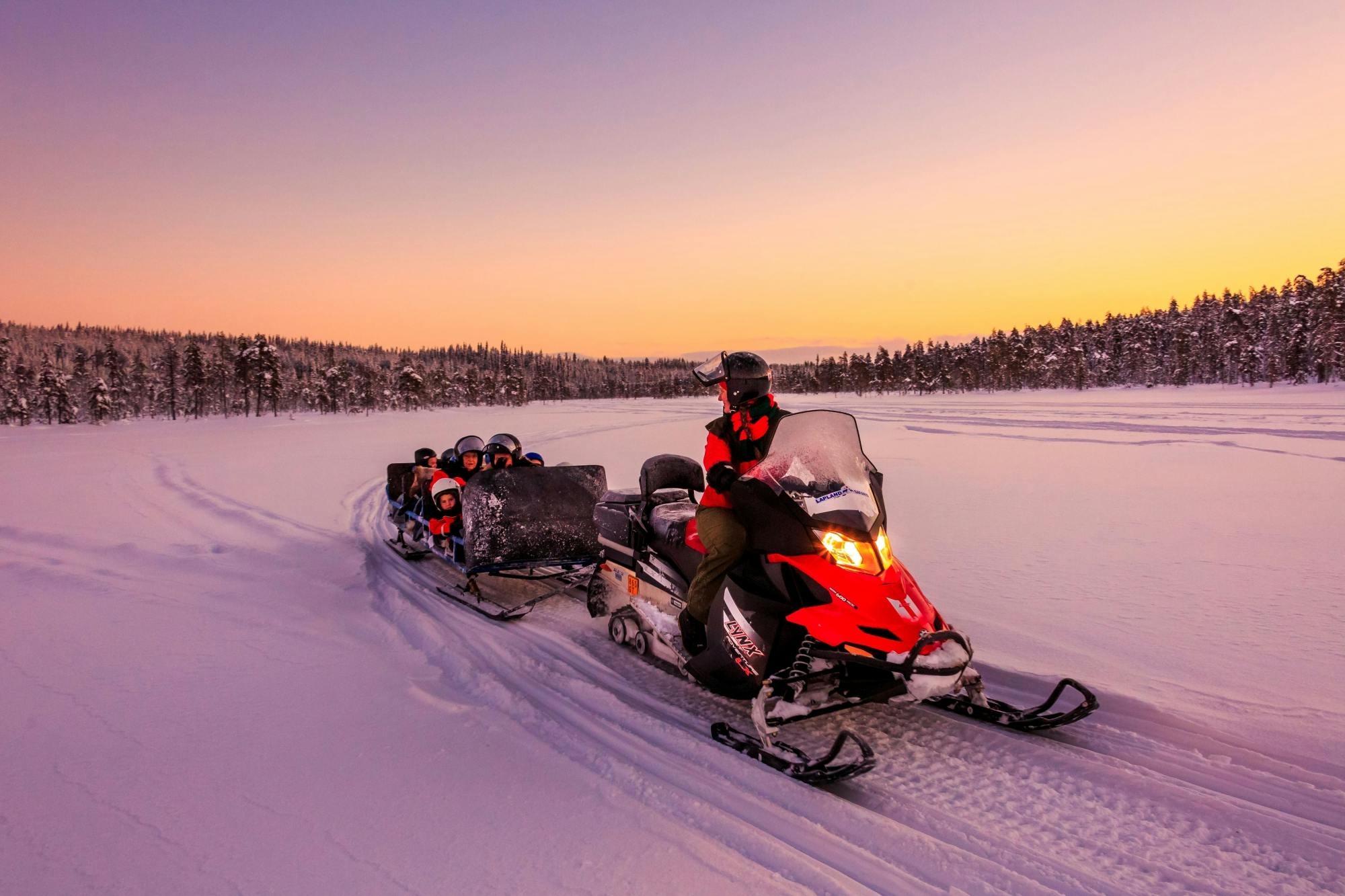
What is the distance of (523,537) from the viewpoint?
6652 millimetres

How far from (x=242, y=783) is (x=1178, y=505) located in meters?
12.5

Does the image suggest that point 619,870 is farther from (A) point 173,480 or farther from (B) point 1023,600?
(A) point 173,480

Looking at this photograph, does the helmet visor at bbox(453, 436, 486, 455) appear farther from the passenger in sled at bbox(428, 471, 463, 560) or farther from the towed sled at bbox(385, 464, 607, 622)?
the towed sled at bbox(385, 464, 607, 622)

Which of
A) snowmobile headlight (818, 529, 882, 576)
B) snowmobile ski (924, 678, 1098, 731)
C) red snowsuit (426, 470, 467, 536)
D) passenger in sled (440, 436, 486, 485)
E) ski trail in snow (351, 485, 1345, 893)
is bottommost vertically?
ski trail in snow (351, 485, 1345, 893)

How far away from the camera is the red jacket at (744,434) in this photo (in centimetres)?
458

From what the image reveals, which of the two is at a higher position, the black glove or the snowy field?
the black glove

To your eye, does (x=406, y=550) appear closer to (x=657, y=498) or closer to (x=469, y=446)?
(x=469, y=446)

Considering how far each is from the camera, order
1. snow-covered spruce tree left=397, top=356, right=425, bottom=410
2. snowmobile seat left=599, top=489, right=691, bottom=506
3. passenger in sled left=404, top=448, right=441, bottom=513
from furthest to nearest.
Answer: snow-covered spruce tree left=397, top=356, right=425, bottom=410 < passenger in sled left=404, top=448, right=441, bottom=513 < snowmobile seat left=599, top=489, right=691, bottom=506

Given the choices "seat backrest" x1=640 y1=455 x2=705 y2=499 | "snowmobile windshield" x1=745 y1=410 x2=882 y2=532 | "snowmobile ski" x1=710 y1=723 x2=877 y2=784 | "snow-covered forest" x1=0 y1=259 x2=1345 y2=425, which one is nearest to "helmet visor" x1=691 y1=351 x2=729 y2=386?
"snowmobile windshield" x1=745 y1=410 x2=882 y2=532

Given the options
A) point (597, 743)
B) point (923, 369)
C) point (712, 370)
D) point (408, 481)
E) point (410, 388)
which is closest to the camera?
point (597, 743)

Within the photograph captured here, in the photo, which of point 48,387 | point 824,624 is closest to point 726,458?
point 824,624

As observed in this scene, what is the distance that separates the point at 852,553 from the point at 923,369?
4636 inches

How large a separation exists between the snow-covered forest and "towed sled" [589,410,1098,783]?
3093 inches

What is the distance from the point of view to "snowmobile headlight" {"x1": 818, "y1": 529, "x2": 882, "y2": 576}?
3561 millimetres
